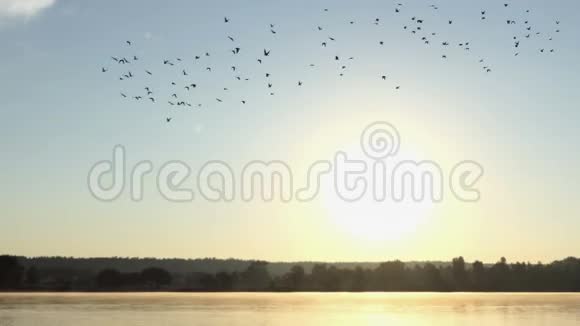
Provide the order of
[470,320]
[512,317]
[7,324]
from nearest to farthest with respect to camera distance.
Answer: [7,324] → [470,320] → [512,317]

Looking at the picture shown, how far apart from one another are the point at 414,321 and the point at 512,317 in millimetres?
13037

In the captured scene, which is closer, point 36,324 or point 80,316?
point 36,324

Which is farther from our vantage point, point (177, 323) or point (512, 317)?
point (512, 317)

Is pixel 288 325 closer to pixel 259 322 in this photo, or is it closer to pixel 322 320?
pixel 259 322

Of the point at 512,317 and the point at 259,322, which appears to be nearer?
the point at 259,322

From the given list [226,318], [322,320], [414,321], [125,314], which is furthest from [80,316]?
[414,321]

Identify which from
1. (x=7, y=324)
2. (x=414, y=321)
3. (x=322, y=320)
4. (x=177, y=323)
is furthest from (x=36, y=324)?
(x=414, y=321)

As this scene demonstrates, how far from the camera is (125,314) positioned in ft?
372

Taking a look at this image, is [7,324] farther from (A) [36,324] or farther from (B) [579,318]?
(B) [579,318]

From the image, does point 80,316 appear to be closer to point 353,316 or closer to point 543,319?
point 353,316

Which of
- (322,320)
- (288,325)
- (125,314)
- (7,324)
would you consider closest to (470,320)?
(322,320)

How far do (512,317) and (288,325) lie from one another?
31.7m

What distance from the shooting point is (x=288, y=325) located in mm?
93688

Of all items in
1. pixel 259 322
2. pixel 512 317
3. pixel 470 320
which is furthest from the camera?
pixel 512 317
